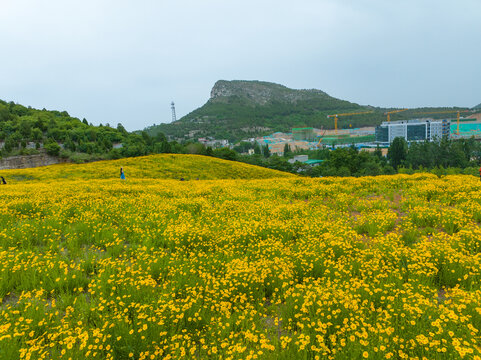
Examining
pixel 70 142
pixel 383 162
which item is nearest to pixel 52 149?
pixel 70 142

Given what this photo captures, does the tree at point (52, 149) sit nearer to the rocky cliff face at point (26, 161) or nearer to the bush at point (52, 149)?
the bush at point (52, 149)

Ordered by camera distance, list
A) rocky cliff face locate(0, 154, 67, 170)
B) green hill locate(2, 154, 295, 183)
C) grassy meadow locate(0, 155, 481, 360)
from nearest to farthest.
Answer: grassy meadow locate(0, 155, 481, 360) → green hill locate(2, 154, 295, 183) → rocky cliff face locate(0, 154, 67, 170)

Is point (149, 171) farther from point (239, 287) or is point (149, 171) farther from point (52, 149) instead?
point (52, 149)

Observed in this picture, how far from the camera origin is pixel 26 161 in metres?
63.1

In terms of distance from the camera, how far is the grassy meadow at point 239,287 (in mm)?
3566

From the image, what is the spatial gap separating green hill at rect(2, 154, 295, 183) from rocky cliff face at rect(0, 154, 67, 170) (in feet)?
99.4

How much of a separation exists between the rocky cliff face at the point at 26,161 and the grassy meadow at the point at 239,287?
68.4m

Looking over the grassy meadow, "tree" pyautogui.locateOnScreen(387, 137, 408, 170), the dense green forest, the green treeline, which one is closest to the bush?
the dense green forest

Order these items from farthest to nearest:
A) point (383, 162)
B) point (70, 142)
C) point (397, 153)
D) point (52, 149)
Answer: point (383, 162) < point (397, 153) < point (70, 142) < point (52, 149)

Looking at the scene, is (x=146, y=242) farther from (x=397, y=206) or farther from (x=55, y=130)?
(x=55, y=130)

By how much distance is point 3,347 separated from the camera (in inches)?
138

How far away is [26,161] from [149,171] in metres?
46.7

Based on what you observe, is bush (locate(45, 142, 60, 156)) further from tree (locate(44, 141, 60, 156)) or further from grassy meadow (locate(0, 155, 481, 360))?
grassy meadow (locate(0, 155, 481, 360))

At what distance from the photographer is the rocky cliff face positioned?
60.5 m
